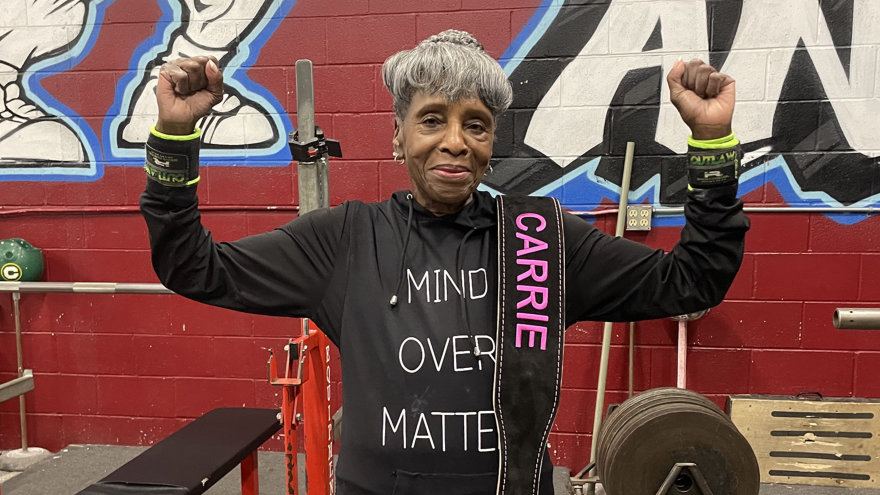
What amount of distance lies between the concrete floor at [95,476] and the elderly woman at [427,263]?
6.04 feet

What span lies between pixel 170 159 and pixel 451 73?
1.52 ft

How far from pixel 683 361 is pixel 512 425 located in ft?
6.03

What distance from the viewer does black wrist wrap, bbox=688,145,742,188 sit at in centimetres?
99

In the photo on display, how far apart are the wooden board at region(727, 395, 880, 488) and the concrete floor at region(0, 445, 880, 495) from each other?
0.22ft

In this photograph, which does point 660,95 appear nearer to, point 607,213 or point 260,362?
point 607,213

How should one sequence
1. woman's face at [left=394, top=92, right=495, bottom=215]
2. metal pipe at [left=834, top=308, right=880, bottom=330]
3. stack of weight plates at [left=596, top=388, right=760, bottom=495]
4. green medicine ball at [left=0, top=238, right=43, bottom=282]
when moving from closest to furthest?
woman's face at [left=394, top=92, right=495, bottom=215] → metal pipe at [left=834, top=308, right=880, bottom=330] → stack of weight plates at [left=596, top=388, right=760, bottom=495] → green medicine ball at [left=0, top=238, right=43, bottom=282]

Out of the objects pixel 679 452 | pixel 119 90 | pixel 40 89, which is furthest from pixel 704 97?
pixel 40 89

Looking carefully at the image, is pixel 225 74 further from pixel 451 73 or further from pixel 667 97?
pixel 451 73

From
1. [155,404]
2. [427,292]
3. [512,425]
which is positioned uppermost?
[427,292]

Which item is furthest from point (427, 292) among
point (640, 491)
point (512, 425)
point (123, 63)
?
Answer: point (123, 63)

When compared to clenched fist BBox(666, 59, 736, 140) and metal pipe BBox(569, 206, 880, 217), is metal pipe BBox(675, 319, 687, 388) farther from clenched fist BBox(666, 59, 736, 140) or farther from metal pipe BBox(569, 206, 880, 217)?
clenched fist BBox(666, 59, 736, 140)

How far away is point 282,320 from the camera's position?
2.97 meters

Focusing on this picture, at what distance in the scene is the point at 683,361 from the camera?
263 centimetres

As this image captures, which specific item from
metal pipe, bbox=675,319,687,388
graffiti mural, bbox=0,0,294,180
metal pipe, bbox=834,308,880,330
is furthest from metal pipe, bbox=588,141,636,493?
graffiti mural, bbox=0,0,294,180
